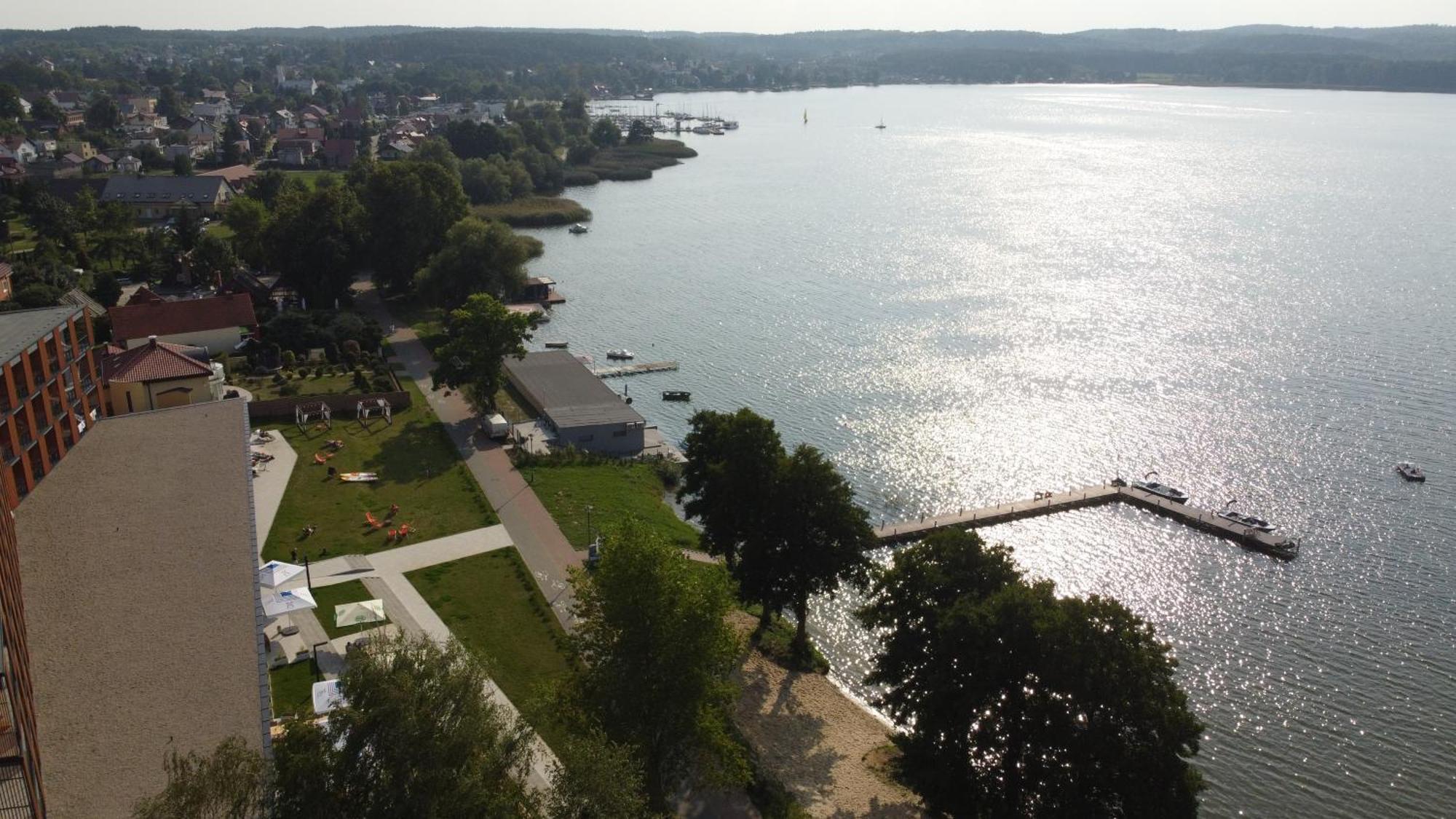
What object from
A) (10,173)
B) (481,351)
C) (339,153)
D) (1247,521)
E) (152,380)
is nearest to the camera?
(1247,521)

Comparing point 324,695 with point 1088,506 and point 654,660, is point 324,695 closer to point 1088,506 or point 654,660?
point 654,660

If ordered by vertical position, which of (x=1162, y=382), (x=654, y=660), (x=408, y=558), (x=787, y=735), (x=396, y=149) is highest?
(x=654, y=660)

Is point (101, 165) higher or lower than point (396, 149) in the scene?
lower

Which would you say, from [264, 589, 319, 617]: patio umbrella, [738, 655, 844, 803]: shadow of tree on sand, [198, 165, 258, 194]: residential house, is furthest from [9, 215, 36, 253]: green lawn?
[738, 655, 844, 803]: shadow of tree on sand

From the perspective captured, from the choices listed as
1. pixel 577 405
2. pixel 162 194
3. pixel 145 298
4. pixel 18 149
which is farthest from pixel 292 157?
pixel 577 405

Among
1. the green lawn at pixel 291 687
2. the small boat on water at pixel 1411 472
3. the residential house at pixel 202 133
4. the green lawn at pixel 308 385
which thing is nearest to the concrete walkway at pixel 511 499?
the green lawn at pixel 308 385

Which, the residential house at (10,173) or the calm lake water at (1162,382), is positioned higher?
the residential house at (10,173)

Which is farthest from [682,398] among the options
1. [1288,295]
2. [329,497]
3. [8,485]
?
[1288,295]

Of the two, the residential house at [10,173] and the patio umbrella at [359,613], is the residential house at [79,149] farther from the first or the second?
the patio umbrella at [359,613]
